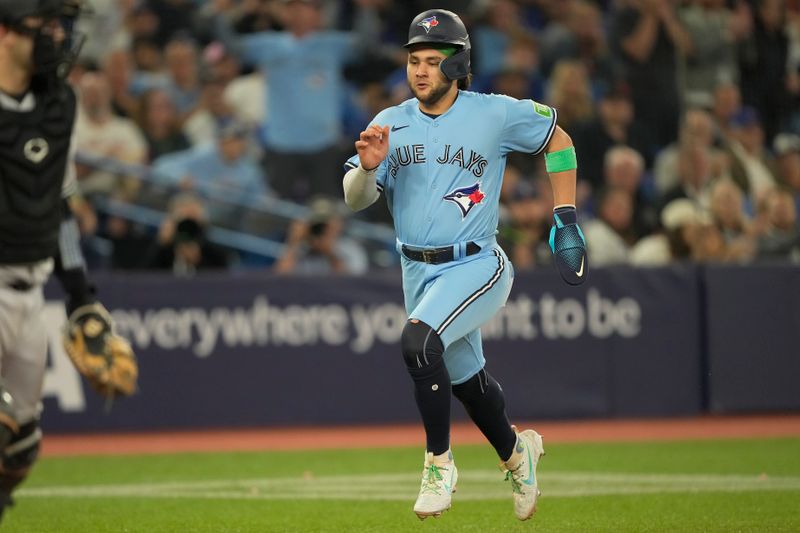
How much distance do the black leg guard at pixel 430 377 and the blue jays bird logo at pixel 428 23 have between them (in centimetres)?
153

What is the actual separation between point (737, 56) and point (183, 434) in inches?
309

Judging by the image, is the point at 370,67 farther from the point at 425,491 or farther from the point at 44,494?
the point at 425,491

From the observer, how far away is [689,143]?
1427 centimetres

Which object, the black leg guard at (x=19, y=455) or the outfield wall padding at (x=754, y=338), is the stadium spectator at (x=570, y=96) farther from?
the black leg guard at (x=19, y=455)

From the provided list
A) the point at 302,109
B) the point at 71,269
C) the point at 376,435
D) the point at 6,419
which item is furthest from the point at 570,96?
the point at 6,419

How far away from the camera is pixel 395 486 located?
9.31m

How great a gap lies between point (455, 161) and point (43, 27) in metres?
2.23

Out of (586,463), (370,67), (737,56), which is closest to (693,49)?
(737,56)

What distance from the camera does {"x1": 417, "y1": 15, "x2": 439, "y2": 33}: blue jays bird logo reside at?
6.78 metres

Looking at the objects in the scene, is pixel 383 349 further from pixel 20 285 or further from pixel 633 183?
pixel 20 285

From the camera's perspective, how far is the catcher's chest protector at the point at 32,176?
540 cm

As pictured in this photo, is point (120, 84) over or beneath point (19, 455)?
over

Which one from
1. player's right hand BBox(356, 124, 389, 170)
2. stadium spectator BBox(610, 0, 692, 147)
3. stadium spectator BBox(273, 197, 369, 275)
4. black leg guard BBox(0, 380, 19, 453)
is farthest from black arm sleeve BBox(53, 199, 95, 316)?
stadium spectator BBox(610, 0, 692, 147)

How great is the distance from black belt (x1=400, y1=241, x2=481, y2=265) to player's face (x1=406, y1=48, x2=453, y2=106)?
79 cm
